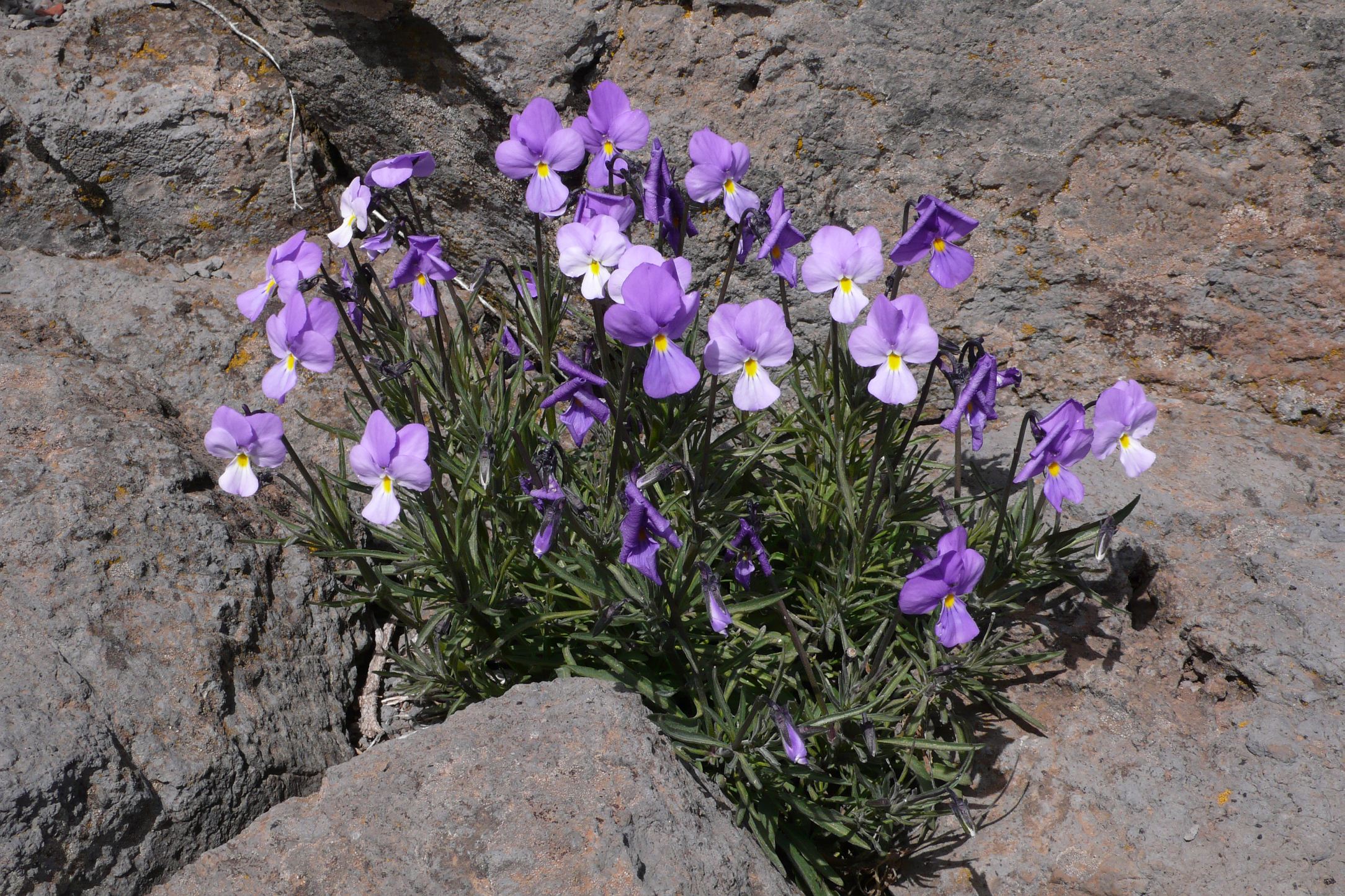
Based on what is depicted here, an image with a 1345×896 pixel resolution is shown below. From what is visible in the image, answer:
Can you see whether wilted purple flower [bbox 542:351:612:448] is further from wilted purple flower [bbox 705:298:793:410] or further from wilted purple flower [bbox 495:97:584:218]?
wilted purple flower [bbox 495:97:584:218]

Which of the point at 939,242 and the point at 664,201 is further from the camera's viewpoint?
the point at 664,201

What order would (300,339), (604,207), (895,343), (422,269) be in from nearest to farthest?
(895,343)
(300,339)
(604,207)
(422,269)

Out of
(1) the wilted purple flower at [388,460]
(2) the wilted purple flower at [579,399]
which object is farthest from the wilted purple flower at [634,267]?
(1) the wilted purple flower at [388,460]

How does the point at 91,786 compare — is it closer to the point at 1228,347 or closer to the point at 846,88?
the point at 846,88

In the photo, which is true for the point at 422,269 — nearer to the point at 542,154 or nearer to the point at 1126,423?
the point at 542,154

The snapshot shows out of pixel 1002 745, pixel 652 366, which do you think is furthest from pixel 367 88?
pixel 1002 745

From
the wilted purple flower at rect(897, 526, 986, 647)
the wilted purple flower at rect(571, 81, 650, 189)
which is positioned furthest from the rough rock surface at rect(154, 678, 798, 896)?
the wilted purple flower at rect(571, 81, 650, 189)

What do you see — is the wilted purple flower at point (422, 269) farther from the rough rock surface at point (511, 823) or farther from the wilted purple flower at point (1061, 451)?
the wilted purple flower at point (1061, 451)

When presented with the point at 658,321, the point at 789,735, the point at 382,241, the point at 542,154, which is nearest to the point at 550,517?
the point at 658,321
